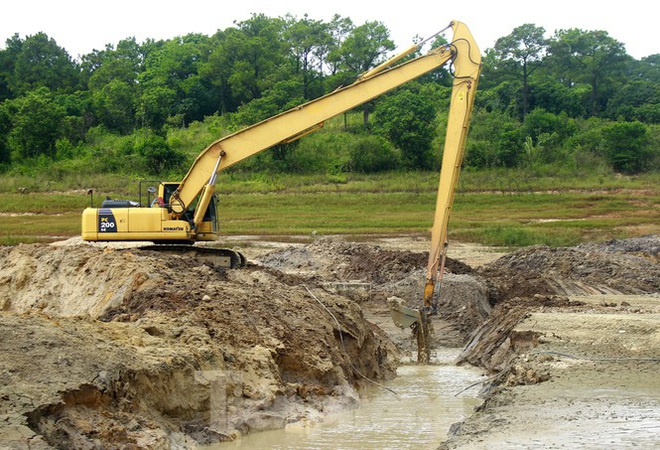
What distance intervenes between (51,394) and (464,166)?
4894 centimetres

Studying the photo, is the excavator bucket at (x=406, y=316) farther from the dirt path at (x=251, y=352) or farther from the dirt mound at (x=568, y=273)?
the dirt mound at (x=568, y=273)

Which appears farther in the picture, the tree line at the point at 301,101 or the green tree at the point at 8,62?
the green tree at the point at 8,62

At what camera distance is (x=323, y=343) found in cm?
1359

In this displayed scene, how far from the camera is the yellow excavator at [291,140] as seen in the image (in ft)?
55.7

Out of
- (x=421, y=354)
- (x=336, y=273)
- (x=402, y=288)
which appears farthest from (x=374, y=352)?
(x=336, y=273)

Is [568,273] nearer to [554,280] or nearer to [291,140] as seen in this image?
[554,280]

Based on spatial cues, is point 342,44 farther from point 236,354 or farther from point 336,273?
point 236,354

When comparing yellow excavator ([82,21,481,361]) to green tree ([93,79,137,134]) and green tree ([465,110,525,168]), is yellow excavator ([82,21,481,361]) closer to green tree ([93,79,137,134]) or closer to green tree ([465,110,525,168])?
green tree ([465,110,525,168])

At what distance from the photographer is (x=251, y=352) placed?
1209cm

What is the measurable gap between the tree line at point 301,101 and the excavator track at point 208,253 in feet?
106

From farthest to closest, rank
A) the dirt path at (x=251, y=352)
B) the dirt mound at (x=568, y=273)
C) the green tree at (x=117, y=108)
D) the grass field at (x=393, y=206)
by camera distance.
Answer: the green tree at (x=117, y=108) < the grass field at (x=393, y=206) < the dirt mound at (x=568, y=273) < the dirt path at (x=251, y=352)

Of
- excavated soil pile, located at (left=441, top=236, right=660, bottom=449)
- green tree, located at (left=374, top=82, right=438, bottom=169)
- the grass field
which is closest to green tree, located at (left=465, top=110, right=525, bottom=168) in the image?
the grass field

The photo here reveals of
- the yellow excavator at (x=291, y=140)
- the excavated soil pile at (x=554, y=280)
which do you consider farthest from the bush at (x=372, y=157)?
the yellow excavator at (x=291, y=140)

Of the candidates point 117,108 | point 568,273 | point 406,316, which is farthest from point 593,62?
point 406,316
